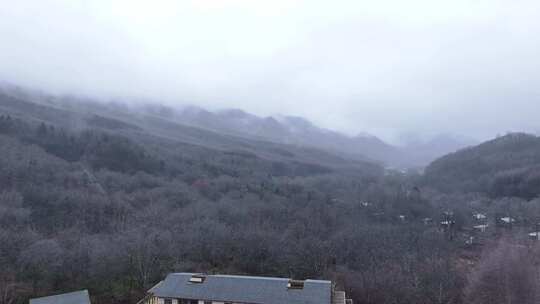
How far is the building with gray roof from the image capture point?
2082 cm

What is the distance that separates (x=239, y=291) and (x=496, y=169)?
7788 cm

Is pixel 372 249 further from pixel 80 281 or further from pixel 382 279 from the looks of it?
pixel 80 281

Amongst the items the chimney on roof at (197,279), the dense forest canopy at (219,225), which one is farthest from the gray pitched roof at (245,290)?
the dense forest canopy at (219,225)

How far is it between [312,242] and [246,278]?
15.8 m

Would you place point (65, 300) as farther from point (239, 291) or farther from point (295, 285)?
point (295, 285)

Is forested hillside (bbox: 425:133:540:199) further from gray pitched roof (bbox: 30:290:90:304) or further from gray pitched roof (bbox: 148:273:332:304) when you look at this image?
gray pitched roof (bbox: 30:290:90:304)

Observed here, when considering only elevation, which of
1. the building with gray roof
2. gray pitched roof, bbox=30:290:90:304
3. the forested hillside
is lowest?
gray pitched roof, bbox=30:290:90:304

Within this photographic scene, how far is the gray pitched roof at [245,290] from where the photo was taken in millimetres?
20766

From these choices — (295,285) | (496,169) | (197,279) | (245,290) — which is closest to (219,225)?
(197,279)

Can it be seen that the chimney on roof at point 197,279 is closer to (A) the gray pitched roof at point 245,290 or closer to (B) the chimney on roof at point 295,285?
(A) the gray pitched roof at point 245,290

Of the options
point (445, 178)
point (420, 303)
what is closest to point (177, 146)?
point (445, 178)

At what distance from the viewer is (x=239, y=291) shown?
21.5 metres

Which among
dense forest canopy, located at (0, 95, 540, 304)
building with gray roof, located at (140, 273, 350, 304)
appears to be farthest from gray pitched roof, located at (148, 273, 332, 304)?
dense forest canopy, located at (0, 95, 540, 304)

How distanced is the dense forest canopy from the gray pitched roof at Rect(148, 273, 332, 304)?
6691mm
